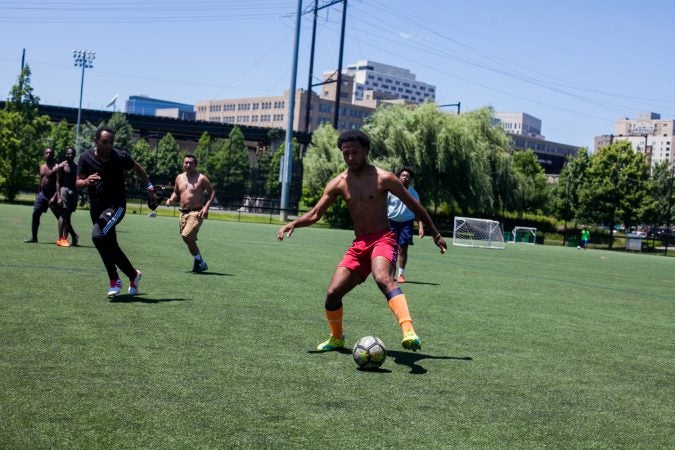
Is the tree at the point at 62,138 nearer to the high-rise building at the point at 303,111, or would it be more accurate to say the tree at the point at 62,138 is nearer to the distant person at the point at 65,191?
A: the distant person at the point at 65,191

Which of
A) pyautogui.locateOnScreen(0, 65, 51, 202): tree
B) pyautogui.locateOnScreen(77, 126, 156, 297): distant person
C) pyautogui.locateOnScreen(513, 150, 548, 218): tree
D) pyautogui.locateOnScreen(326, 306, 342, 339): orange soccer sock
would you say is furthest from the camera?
pyautogui.locateOnScreen(513, 150, 548, 218): tree

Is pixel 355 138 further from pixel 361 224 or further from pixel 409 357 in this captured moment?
pixel 409 357

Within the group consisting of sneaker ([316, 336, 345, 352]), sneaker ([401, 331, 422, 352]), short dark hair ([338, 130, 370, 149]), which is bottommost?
sneaker ([316, 336, 345, 352])

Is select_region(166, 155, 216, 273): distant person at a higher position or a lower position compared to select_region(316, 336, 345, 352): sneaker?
higher

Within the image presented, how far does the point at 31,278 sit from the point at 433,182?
42.7m

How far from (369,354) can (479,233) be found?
120ft

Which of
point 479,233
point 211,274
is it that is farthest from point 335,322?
point 479,233

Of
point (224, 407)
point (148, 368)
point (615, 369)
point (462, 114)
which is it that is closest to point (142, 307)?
point (148, 368)

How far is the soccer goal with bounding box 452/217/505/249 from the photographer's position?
40281 millimetres

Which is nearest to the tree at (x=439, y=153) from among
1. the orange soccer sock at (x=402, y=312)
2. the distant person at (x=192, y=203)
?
the distant person at (x=192, y=203)

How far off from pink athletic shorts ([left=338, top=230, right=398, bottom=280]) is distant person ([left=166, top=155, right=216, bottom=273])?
6671mm

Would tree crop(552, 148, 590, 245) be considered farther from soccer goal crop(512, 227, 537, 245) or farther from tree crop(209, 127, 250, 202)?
tree crop(209, 127, 250, 202)

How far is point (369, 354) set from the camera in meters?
6.20

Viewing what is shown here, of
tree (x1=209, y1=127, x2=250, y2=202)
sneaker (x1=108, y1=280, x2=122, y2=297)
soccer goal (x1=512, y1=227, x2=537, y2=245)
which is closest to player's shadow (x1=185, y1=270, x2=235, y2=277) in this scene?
sneaker (x1=108, y1=280, x2=122, y2=297)
